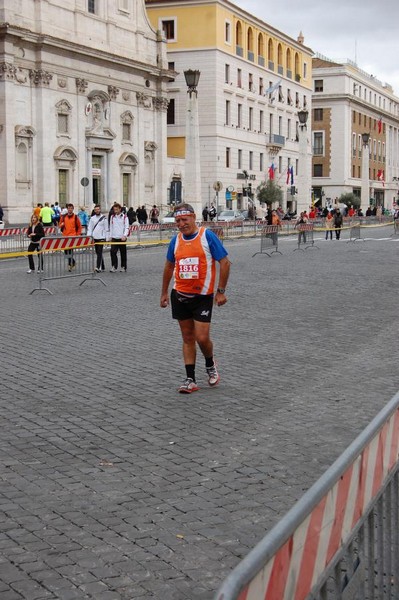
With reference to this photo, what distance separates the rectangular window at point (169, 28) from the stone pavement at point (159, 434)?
63.9 meters

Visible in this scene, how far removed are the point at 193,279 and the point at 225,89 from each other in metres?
69.2

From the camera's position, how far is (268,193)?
78375 mm

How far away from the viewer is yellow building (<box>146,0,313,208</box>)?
7450 centimetres

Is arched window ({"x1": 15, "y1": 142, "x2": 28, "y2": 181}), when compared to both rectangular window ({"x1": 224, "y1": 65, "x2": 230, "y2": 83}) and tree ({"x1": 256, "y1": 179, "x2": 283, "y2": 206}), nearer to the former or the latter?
rectangular window ({"x1": 224, "y1": 65, "x2": 230, "y2": 83})

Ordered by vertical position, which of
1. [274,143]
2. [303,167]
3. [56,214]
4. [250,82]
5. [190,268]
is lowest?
[190,268]

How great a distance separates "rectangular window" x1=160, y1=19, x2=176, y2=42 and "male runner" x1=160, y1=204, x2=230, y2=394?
229 ft

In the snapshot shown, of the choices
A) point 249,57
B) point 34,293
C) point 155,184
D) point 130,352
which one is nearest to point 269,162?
point 249,57

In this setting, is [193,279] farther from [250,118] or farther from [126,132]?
[250,118]

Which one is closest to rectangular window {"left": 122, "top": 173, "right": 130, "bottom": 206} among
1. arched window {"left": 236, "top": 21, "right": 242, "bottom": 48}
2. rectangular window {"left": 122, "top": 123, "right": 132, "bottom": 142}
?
rectangular window {"left": 122, "top": 123, "right": 132, "bottom": 142}

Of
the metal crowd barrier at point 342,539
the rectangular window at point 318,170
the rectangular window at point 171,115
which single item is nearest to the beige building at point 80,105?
the rectangular window at point 171,115

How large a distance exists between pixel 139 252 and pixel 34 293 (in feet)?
55.8

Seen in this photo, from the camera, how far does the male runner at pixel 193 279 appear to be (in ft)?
29.1

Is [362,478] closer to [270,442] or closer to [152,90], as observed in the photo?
[270,442]

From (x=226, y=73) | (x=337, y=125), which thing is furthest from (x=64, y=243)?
(x=337, y=125)
